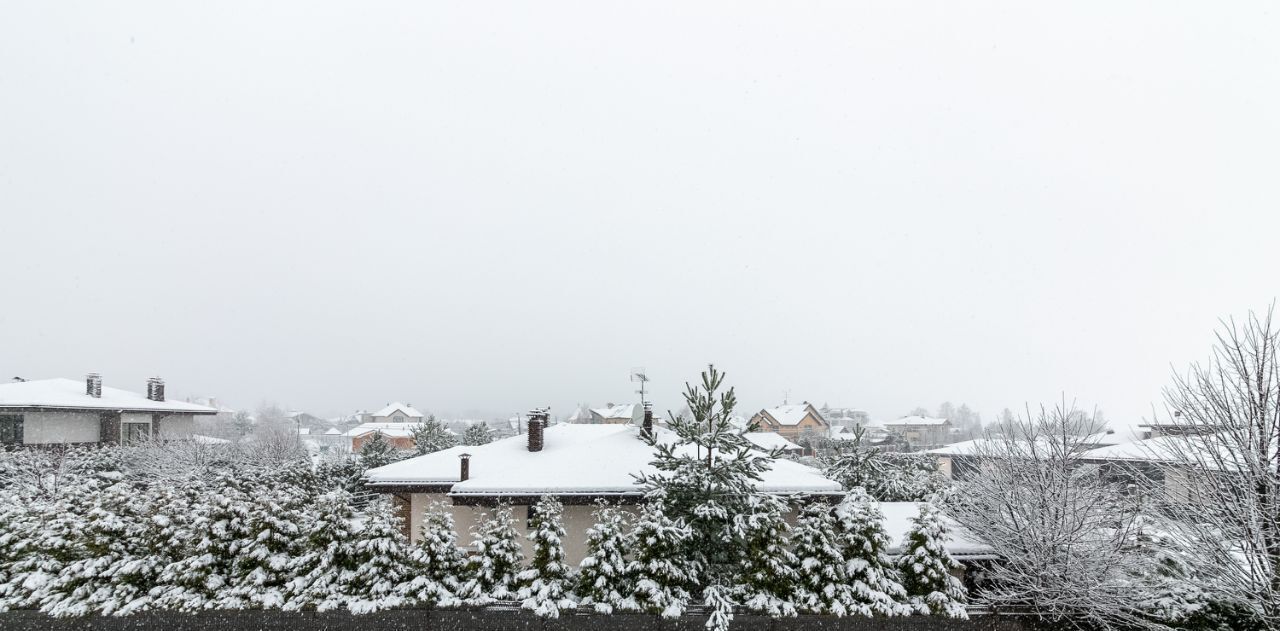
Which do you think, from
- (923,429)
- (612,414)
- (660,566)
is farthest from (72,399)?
(923,429)

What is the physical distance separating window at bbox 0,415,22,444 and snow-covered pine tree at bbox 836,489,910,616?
4245cm

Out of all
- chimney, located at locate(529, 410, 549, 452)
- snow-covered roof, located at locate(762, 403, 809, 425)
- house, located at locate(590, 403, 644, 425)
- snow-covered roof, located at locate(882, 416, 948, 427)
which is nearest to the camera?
chimney, located at locate(529, 410, 549, 452)

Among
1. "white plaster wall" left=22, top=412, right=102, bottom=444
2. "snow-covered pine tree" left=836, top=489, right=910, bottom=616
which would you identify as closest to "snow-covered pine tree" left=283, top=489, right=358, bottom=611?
"snow-covered pine tree" left=836, top=489, right=910, bottom=616

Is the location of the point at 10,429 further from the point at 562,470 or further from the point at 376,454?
the point at 562,470

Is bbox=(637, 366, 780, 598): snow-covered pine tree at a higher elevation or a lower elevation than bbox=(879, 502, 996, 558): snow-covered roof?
higher

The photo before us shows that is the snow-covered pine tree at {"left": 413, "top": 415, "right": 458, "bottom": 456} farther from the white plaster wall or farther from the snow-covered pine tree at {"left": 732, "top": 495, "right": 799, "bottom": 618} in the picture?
the snow-covered pine tree at {"left": 732, "top": 495, "right": 799, "bottom": 618}

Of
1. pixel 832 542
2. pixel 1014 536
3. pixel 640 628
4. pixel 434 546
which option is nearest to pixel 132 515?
pixel 434 546

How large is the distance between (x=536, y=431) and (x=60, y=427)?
3232cm

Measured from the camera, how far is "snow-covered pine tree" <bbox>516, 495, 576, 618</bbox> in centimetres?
1178

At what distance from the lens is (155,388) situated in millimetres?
40531

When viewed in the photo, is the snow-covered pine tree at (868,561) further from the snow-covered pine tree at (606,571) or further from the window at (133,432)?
the window at (133,432)

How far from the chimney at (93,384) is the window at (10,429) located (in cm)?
457

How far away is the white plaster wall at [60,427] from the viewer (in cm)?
3161

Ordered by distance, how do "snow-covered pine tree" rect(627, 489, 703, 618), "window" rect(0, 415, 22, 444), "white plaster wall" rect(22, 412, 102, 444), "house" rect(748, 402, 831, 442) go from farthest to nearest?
"house" rect(748, 402, 831, 442) → "white plaster wall" rect(22, 412, 102, 444) → "window" rect(0, 415, 22, 444) → "snow-covered pine tree" rect(627, 489, 703, 618)
